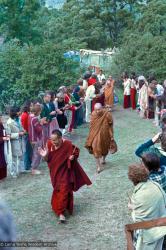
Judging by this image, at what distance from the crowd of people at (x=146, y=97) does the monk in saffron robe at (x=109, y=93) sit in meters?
0.73

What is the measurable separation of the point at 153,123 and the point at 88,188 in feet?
23.7

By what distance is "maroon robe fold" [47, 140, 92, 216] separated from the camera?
324 inches

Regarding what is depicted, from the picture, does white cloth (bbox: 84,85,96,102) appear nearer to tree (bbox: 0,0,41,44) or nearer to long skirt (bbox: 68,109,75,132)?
long skirt (bbox: 68,109,75,132)

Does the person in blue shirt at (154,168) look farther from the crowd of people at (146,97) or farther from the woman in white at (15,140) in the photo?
the crowd of people at (146,97)

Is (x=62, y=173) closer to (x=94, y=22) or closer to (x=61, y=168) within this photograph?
(x=61, y=168)

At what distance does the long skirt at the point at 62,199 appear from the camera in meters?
8.27

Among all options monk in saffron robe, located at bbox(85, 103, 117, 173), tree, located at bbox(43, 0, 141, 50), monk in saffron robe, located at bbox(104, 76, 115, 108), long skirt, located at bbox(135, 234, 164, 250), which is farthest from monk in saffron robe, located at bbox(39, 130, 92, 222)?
tree, located at bbox(43, 0, 141, 50)

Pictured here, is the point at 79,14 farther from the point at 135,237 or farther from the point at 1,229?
the point at 1,229

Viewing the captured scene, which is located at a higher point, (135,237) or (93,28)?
(93,28)

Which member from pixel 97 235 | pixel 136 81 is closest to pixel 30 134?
pixel 97 235

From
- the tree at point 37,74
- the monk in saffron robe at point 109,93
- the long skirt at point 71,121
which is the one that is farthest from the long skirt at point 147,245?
the monk in saffron robe at point 109,93

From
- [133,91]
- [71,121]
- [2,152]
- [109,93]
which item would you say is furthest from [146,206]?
[133,91]

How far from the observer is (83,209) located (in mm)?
8875

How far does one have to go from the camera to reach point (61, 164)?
8219 mm
